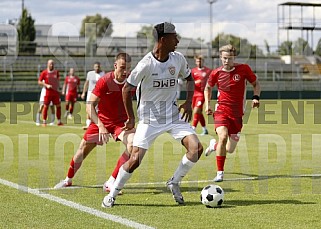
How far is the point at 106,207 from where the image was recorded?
7.83 metres

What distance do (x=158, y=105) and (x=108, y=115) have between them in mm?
1504

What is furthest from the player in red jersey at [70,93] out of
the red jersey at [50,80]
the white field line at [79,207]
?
the white field line at [79,207]

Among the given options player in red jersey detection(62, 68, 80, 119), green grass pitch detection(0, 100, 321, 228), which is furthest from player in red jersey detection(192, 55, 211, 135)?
player in red jersey detection(62, 68, 80, 119)

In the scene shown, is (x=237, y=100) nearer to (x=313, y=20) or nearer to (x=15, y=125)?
(x=15, y=125)

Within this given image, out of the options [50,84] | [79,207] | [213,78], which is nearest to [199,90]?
[50,84]

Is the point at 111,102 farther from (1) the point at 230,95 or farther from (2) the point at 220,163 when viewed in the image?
(1) the point at 230,95

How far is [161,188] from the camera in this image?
944 centimetres

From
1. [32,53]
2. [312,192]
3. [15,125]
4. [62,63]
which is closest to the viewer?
[312,192]

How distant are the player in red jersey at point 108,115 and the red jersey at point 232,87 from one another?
2.19 m

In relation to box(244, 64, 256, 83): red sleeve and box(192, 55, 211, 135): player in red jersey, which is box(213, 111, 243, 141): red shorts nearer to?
box(244, 64, 256, 83): red sleeve

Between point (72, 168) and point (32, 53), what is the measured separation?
152 feet

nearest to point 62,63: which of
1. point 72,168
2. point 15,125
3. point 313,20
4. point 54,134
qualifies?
point 313,20

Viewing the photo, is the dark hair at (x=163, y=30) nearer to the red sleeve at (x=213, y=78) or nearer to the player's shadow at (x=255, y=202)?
the player's shadow at (x=255, y=202)

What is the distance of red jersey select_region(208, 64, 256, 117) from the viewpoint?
423 inches
